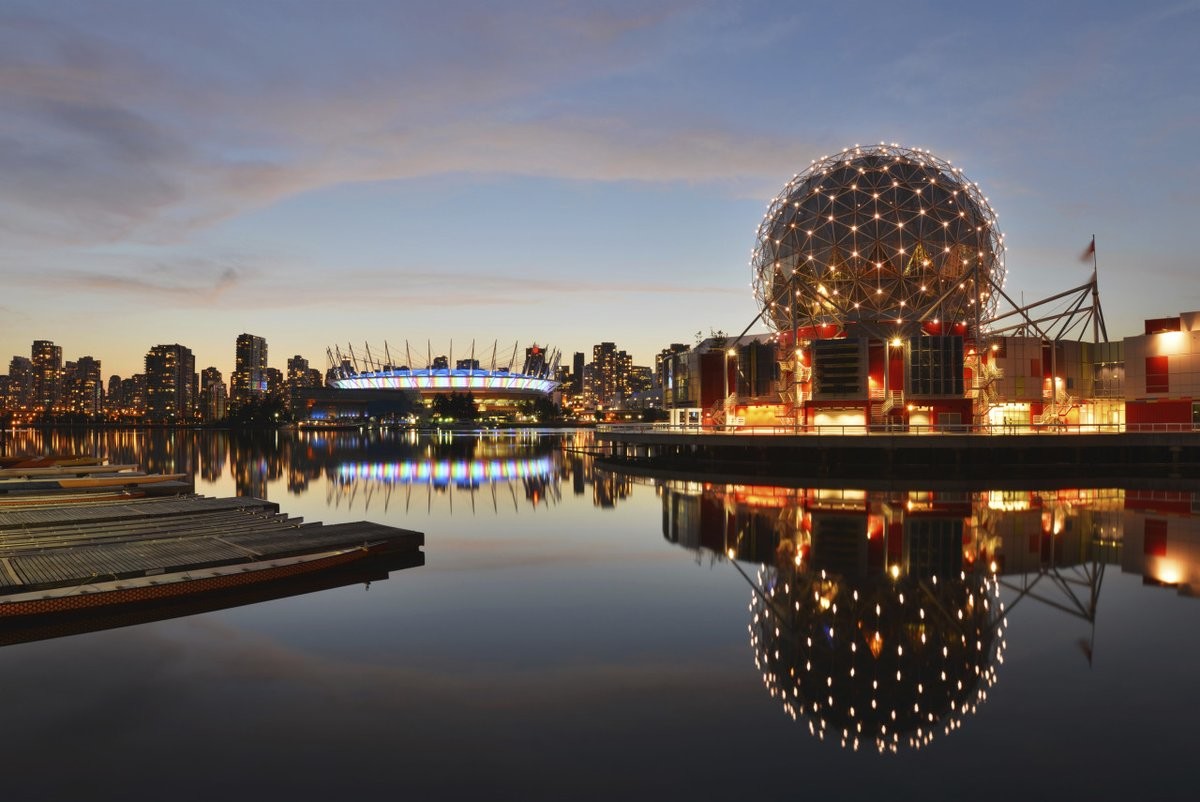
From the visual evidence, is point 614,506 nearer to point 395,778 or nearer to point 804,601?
point 804,601

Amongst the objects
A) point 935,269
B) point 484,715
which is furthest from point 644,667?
point 935,269

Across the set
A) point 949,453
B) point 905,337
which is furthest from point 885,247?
point 949,453

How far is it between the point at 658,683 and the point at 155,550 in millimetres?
10456

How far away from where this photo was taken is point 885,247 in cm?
5041

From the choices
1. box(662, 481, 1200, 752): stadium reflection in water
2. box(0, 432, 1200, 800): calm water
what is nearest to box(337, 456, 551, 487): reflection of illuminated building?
box(662, 481, 1200, 752): stadium reflection in water

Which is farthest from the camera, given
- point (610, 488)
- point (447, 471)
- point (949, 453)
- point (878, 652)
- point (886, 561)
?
point (447, 471)

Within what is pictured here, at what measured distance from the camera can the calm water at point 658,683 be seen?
701 cm

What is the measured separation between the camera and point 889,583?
14.2 meters

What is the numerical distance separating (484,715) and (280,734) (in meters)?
1.94

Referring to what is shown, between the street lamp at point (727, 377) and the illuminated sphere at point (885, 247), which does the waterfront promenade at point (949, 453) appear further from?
the illuminated sphere at point (885, 247)

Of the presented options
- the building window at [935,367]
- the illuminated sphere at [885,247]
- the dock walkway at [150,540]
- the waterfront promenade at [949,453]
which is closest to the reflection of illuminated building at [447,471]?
the waterfront promenade at [949,453]

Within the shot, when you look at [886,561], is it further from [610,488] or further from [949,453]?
[949,453]

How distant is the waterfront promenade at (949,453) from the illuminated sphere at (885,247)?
9.54 metres

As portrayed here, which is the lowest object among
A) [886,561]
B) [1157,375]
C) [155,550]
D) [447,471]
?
[447,471]
